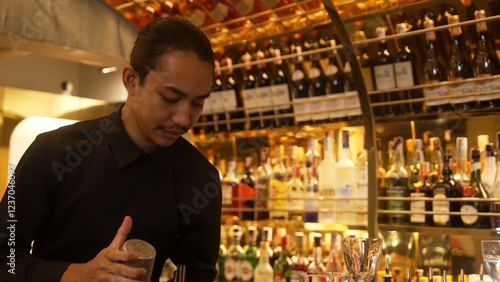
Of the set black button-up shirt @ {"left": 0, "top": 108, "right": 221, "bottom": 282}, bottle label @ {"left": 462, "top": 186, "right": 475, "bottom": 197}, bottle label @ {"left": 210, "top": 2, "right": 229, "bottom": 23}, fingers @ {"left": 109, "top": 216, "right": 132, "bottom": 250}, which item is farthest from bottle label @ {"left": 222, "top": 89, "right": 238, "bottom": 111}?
fingers @ {"left": 109, "top": 216, "right": 132, "bottom": 250}

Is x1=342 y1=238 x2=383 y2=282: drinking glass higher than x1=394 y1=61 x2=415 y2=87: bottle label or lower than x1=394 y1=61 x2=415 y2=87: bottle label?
lower

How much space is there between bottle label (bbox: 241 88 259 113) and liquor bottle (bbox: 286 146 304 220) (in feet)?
0.82

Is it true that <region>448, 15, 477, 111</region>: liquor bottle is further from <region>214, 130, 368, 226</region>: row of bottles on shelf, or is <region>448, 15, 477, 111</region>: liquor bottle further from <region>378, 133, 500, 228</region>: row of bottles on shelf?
<region>214, 130, 368, 226</region>: row of bottles on shelf

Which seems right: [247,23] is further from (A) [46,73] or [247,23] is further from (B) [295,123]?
(A) [46,73]

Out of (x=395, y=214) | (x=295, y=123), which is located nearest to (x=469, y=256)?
(x=395, y=214)

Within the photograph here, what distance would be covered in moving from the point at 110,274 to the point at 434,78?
154cm

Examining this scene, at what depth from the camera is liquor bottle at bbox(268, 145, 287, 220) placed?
97.2 inches

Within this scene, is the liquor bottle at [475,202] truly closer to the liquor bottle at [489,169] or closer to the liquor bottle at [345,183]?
the liquor bottle at [489,169]

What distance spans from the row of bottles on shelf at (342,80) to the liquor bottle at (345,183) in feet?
0.53

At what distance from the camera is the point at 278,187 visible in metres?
2.56

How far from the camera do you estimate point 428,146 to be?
7.24 feet

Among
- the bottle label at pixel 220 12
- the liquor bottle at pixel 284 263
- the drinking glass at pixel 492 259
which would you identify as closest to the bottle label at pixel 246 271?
the liquor bottle at pixel 284 263

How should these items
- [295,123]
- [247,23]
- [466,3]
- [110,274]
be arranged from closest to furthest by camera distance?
[110,274] < [466,3] < [295,123] < [247,23]

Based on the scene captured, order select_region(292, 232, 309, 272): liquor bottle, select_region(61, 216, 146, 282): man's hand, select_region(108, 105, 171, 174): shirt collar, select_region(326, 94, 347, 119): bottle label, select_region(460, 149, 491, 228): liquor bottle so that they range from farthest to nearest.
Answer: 1. select_region(292, 232, 309, 272): liquor bottle
2. select_region(326, 94, 347, 119): bottle label
3. select_region(460, 149, 491, 228): liquor bottle
4. select_region(108, 105, 171, 174): shirt collar
5. select_region(61, 216, 146, 282): man's hand
